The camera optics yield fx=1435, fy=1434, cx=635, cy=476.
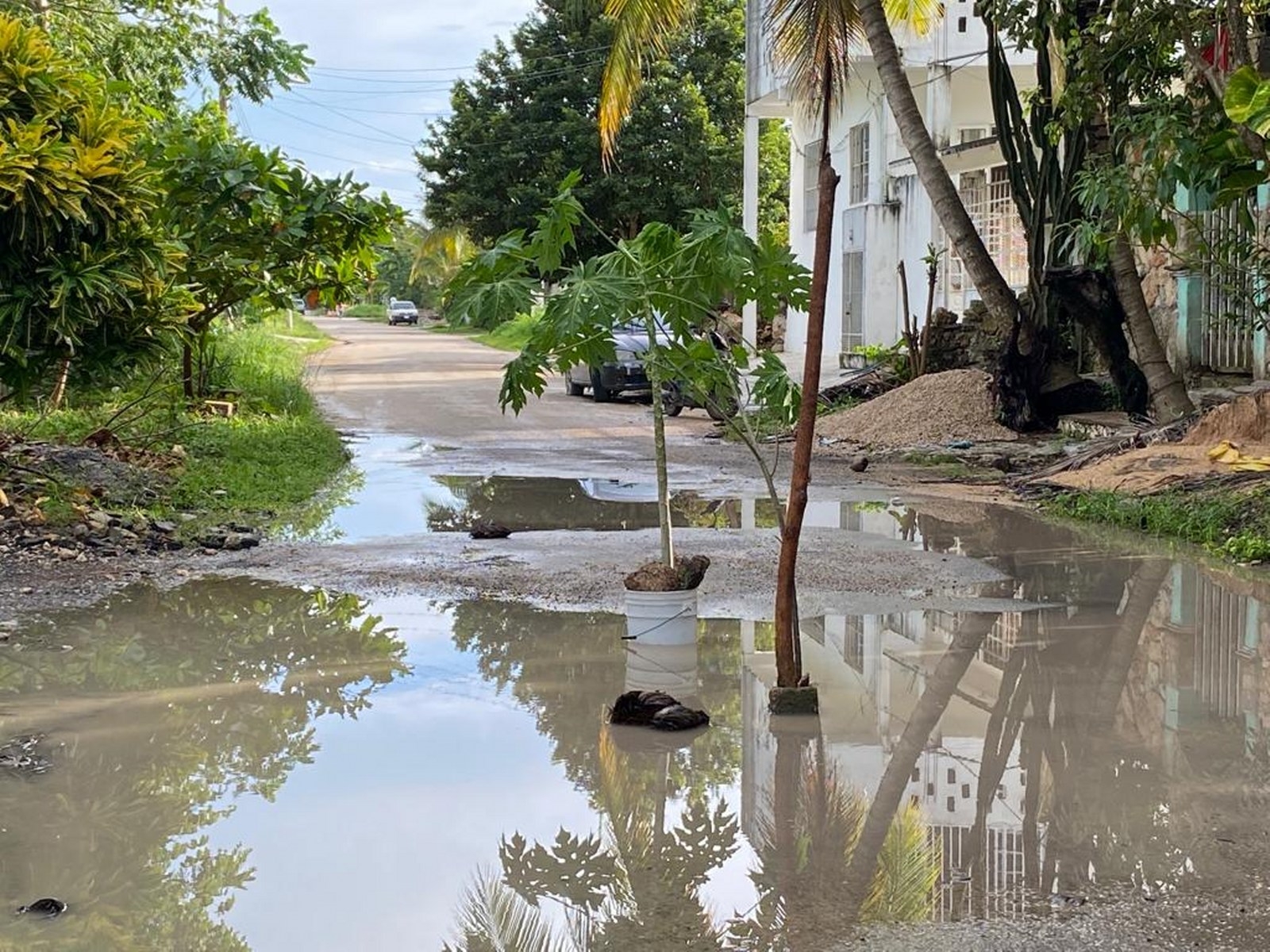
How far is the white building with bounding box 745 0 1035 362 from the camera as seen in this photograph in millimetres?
23672

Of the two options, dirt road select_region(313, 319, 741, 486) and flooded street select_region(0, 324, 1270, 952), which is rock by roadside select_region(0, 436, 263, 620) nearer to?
flooded street select_region(0, 324, 1270, 952)

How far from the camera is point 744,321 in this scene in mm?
34094

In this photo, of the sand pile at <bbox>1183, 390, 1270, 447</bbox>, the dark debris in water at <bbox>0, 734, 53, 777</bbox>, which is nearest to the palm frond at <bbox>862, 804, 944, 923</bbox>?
the dark debris in water at <bbox>0, 734, 53, 777</bbox>

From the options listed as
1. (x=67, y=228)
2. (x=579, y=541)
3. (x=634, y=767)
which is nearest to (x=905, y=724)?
(x=634, y=767)

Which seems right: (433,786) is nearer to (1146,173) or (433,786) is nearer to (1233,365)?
(1146,173)

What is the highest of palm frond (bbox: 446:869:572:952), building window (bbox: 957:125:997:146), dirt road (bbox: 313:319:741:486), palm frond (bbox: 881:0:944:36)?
palm frond (bbox: 881:0:944:36)

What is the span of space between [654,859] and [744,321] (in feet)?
98.6

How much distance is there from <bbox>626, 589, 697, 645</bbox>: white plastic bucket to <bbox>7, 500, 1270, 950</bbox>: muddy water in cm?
16

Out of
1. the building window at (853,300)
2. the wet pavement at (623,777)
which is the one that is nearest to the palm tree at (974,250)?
the wet pavement at (623,777)

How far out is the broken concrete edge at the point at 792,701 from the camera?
6.00 metres

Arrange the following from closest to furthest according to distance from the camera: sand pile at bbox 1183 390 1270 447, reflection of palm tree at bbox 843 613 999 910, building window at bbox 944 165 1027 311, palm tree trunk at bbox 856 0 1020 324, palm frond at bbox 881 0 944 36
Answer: reflection of palm tree at bbox 843 613 999 910 → sand pile at bbox 1183 390 1270 447 → palm tree trunk at bbox 856 0 1020 324 → palm frond at bbox 881 0 944 36 → building window at bbox 944 165 1027 311

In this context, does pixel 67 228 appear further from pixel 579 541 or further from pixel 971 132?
pixel 971 132

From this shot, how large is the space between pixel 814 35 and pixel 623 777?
40.3ft

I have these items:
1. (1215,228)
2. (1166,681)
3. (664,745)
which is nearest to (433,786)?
(664,745)
